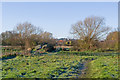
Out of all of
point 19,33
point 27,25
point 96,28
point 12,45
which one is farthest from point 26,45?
point 96,28

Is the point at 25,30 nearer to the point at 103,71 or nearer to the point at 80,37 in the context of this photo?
the point at 80,37

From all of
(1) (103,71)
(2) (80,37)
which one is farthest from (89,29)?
(1) (103,71)

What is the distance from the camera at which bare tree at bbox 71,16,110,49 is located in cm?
2806

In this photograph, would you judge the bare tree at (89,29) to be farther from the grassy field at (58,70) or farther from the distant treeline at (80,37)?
the grassy field at (58,70)

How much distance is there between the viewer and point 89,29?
28984 mm

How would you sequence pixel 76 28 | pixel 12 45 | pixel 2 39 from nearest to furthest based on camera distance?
pixel 12 45 → pixel 2 39 → pixel 76 28

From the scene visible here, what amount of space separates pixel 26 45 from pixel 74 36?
367 inches

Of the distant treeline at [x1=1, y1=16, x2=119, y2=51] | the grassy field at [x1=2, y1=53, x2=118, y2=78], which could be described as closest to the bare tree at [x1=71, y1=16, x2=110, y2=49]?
the distant treeline at [x1=1, y1=16, x2=119, y2=51]

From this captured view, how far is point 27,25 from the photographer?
30.9 meters

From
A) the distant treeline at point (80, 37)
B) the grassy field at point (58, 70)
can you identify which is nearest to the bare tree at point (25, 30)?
the distant treeline at point (80, 37)

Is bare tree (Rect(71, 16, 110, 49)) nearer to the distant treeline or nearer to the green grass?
the distant treeline

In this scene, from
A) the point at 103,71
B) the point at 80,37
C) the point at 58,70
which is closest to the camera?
the point at 103,71

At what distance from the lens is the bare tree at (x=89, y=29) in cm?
2806

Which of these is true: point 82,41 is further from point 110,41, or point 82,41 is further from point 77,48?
point 110,41
